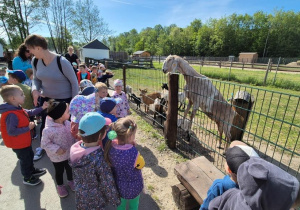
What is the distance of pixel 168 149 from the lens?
3.75m

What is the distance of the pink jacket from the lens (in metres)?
2.06

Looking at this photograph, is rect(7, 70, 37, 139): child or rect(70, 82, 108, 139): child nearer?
rect(70, 82, 108, 139): child

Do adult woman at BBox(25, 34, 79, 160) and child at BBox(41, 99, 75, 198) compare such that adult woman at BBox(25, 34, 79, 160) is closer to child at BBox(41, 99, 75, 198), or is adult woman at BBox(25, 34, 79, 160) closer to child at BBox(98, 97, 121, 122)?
child at BBox(41, 99, 75, 198)

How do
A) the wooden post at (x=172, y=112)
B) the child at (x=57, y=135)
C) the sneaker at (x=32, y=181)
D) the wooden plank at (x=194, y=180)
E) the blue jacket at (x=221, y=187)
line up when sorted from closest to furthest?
the blue jacket at (x=221, y=187), the wooden plank at (x=194, y=180), the child at (x=57, y=135), the sneaker at (x=32, y=181), the wooden post at (x=172, y=112)

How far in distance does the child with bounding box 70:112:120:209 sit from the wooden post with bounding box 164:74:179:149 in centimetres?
199

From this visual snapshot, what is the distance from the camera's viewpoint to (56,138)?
2.14 metres

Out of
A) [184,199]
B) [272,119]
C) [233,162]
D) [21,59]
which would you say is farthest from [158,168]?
[272,119]

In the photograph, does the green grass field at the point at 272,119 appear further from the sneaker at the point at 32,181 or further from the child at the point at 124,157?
the sneaker at the point at 32,181

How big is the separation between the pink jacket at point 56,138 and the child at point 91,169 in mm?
614

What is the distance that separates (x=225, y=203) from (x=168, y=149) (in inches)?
104

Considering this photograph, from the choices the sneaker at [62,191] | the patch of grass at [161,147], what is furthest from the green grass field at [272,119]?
the sneaker at [62,191]

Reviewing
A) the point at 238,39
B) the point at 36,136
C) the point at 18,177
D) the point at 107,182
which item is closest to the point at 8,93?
the point at 18,177

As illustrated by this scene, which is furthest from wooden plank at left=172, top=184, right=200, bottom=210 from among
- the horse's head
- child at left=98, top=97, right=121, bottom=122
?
the horse's head

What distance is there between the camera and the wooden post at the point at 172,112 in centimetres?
331
